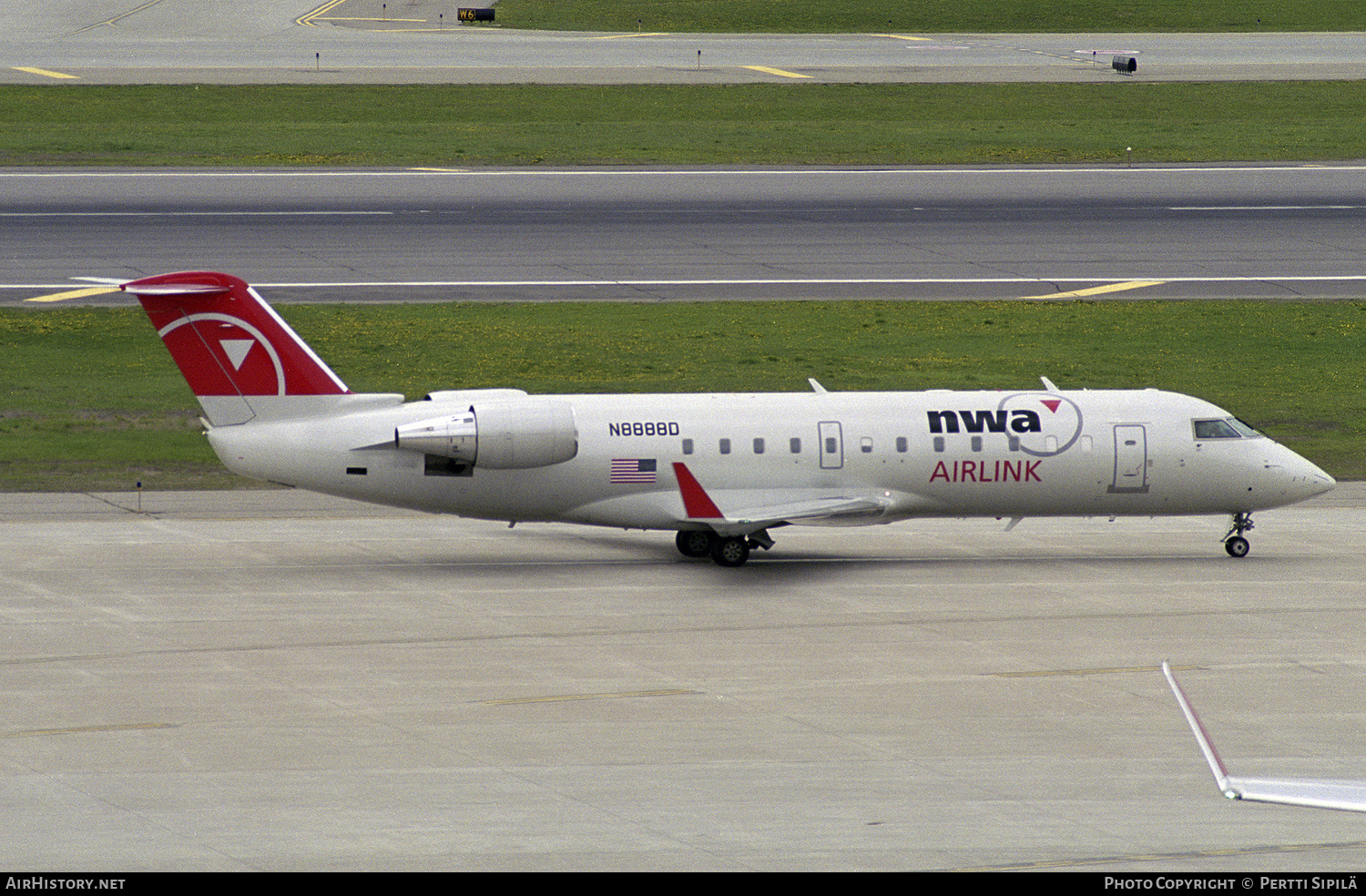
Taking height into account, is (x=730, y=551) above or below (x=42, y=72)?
below

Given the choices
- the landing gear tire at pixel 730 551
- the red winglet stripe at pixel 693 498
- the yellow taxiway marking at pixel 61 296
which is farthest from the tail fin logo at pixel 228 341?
the yellow taxiway marking at pixel 61 296

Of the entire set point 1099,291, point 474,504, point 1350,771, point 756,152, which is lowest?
point 1350,771

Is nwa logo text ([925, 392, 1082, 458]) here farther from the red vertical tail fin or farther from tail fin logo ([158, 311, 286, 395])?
tail fin logo ([158, 311, 286, 395])

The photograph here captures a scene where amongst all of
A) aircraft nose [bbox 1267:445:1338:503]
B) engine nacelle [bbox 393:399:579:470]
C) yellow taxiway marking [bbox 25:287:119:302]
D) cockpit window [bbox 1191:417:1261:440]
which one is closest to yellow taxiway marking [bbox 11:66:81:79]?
yellow taxiway marking [bbox 25:287:119:302]

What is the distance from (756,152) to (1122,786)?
Answer: 5329cm

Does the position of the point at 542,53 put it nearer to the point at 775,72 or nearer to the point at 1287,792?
the point at 775,72

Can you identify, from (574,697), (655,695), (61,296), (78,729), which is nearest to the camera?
(78,729)

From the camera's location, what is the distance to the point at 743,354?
48750 mm

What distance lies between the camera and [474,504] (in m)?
31.5

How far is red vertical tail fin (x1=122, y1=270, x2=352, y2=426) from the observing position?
30500 mm

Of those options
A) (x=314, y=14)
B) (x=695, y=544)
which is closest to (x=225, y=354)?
(x=695, y=544)

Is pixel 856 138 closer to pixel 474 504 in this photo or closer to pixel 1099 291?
pixel 1099 291

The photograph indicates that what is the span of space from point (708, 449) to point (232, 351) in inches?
339

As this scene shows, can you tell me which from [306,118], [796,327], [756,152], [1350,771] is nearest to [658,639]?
[1350,771]
